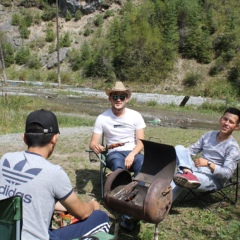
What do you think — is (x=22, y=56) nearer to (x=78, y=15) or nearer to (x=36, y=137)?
(x=78, y=15)

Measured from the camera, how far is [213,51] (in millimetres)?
37281

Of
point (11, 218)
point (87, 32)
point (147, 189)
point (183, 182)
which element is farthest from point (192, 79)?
point (11, 218)

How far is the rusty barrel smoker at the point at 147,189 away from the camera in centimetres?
279

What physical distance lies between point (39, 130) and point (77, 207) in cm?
53

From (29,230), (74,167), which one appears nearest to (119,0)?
(74,167)

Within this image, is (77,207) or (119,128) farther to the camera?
(119,128)

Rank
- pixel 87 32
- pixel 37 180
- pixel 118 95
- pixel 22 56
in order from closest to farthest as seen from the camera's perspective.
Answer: pixel 37 180 → pixel 118 95 → pixel 22 56 → pixel 87 32

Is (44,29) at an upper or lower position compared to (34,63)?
upper

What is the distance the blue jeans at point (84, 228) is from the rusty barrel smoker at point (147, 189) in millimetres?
466

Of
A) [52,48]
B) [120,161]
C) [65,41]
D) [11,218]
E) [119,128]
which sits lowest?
[52,48]

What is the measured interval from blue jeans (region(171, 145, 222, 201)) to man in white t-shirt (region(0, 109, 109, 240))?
1815mm

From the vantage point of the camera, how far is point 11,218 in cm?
186

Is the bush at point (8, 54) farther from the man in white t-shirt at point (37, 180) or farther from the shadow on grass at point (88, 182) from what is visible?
the man in white t-shirt at point (37, 180)

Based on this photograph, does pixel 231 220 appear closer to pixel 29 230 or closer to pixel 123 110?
pixel 123 110
